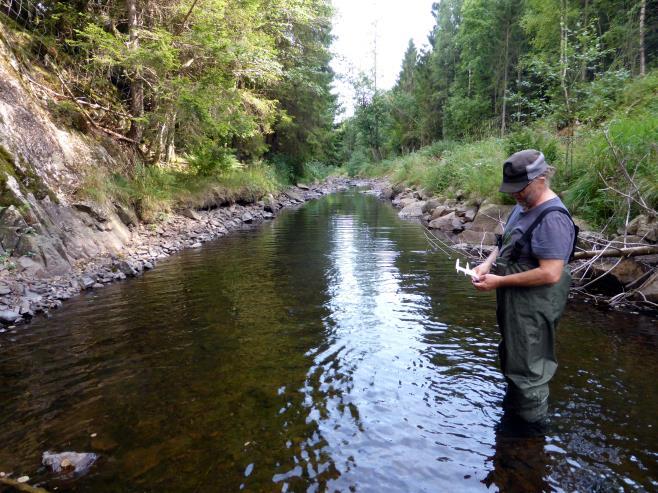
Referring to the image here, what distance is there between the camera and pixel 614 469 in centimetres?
304

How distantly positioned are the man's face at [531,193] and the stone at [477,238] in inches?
305

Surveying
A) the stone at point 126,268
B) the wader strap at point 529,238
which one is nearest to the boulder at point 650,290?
the wader strap at point 529,238

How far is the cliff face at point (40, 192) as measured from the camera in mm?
7098

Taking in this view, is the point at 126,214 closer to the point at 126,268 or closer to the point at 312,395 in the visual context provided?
the point at 126,268

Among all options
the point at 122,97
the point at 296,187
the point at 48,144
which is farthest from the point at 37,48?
the point at 296,187

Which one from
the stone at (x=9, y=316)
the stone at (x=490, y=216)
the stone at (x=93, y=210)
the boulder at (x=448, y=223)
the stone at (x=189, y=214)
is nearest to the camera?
the stone at (x=9, y=316)

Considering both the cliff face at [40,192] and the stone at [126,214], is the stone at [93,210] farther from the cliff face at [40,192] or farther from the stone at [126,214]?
the stone at [126,214]

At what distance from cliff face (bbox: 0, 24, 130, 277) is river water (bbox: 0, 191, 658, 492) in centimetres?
134

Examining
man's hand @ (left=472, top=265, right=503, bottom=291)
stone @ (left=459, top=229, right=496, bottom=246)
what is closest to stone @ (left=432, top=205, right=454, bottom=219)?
stone @ (left=459, top=229, right=496, bottom=246)

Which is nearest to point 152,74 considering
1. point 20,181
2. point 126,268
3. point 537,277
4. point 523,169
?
point 20,181

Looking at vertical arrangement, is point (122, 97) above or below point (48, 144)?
above

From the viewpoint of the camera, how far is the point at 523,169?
282 cm

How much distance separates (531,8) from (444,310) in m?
26.3

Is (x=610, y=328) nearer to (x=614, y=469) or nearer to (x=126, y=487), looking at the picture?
(x=614, y=469)
